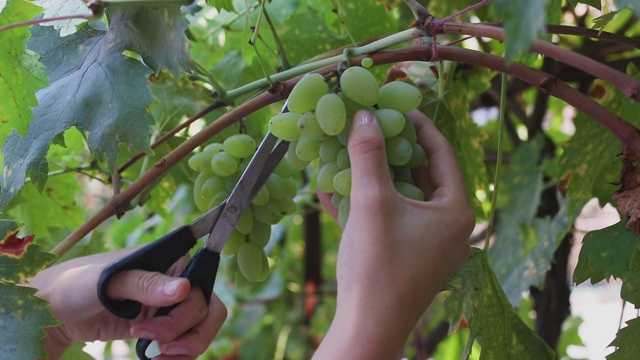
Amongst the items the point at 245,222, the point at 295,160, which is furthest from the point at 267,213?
the point at 295,160

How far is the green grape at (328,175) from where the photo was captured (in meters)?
0.67

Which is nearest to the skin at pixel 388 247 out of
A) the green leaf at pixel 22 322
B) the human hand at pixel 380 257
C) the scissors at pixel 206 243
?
the human hand at pixel 380 257

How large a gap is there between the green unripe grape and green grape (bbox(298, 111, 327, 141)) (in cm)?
2

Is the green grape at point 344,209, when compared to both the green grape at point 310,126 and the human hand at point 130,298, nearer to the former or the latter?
the green grape at point 310,126

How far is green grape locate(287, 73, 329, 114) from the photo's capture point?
65 centimetres

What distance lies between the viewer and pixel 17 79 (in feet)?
2.58

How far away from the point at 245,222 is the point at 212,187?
53 mm

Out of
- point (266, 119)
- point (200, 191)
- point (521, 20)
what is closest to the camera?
point (521, 20)

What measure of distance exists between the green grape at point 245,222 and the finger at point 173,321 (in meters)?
0.08

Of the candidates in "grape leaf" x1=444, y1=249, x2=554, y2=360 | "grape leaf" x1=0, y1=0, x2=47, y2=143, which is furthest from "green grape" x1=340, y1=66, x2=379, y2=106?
"grape leaf" x1=0, y1=0, x2=47, y2=143

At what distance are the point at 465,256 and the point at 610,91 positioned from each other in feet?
1.32

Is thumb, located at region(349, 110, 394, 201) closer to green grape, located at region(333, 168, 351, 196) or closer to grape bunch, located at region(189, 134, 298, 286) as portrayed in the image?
green grape, located at region(333, 168, 351, 196)

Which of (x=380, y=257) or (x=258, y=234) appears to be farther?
(x=258, y=234)

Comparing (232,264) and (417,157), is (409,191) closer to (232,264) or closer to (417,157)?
(417,157)
